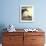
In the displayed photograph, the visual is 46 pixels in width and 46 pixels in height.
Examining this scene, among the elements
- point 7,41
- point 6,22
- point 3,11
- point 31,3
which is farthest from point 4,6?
point 7,41

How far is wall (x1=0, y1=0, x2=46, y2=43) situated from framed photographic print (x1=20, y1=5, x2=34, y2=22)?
0.35 feet

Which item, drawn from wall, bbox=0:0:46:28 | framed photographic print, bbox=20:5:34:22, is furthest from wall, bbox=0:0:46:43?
framed photographic print, bbox=20:5:34:22

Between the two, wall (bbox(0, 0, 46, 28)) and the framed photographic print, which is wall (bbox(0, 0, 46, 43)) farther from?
the framed photographic print

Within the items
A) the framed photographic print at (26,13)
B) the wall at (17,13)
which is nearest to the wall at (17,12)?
the wall at (17,13)

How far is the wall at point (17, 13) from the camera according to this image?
4.23m

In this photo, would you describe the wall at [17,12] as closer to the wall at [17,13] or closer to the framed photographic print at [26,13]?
the wall at [17,13]

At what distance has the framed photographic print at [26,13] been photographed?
4.22 m

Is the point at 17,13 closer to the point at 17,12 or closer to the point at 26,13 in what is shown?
the point at 17,12

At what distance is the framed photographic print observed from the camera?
166 inches

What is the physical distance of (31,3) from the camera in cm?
422

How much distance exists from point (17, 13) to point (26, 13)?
0.30 meters

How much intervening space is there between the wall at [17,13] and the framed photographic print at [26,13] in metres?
0.11

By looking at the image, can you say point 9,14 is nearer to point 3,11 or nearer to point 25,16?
point 3,11

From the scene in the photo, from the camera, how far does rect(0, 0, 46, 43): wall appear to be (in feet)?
13.9
